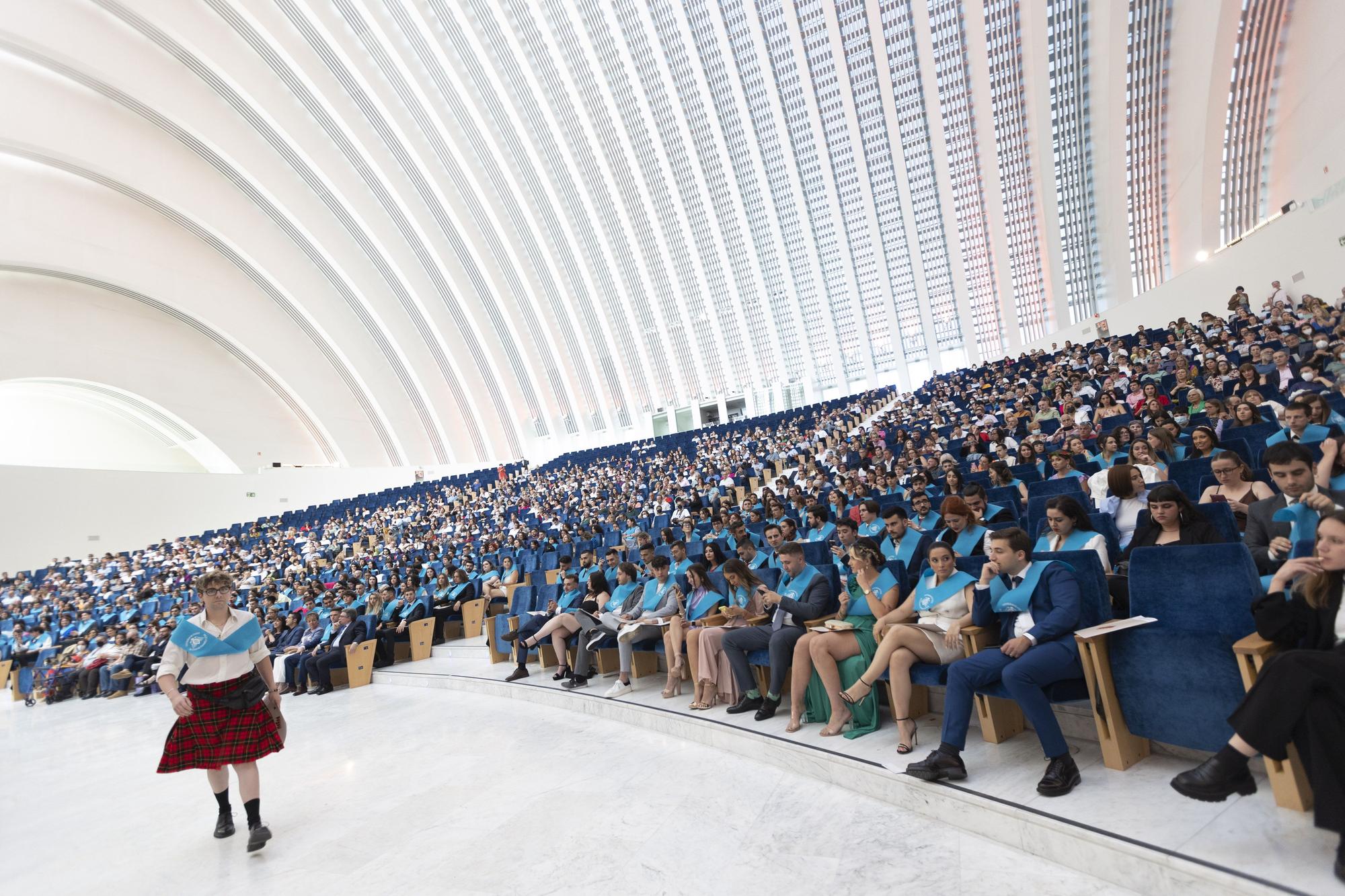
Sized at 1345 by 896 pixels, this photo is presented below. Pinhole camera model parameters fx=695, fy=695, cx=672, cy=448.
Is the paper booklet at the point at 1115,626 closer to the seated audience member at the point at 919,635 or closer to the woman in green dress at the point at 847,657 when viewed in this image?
the seated audience member at the point at 919,635

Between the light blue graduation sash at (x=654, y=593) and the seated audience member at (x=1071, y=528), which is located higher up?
the seated audience member at (x=1071, y=528)

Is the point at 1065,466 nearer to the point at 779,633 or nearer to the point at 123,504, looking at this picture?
the point at 779,633

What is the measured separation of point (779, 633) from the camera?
13.2 feet

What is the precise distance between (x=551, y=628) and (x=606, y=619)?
750mm

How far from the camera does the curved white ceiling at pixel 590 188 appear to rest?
2058 cm

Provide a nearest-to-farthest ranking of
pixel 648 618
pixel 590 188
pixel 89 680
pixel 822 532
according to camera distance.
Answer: pixel 648 618
pixel 822 532
pixel 89 680
pixel 590 188

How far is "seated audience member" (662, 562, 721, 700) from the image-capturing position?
193 inches

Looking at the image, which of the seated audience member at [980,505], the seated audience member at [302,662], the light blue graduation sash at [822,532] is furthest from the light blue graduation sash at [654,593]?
the seated audience member at [302,662]

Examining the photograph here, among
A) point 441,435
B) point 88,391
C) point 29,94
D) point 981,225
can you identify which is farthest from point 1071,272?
point 88,391

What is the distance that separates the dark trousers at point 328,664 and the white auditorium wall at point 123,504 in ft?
59.9

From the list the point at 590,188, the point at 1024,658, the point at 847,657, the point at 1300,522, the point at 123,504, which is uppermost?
the point at 590,188

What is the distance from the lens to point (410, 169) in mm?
28000

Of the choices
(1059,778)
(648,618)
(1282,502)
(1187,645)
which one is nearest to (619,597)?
(648,618)

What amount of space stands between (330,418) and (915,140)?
2673 cm
